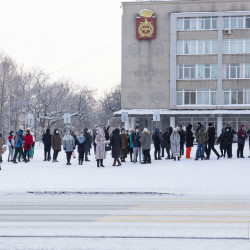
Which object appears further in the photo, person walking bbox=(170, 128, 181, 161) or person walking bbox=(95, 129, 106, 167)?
person walking bbox=(170, 128, 181, 161)

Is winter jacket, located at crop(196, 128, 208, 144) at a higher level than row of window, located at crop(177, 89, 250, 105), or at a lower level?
lower

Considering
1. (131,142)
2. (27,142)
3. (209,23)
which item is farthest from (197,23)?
(27,142)

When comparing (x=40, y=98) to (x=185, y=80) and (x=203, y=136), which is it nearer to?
(x=185, y=80)

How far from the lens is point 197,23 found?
60.5 m

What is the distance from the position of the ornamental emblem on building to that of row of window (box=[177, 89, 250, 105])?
7326 mm

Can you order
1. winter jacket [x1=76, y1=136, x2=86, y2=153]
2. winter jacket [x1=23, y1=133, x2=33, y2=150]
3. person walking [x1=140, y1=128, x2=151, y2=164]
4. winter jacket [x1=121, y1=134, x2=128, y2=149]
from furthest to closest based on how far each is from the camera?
winter jacket [x1=23, y1=133, x2=33, y2=150], winter jacket [x1=121, y1=134, x2=128, y2=149], winter jacket [x1=76, y1=136, x2=86, y2=153], person walking [x1=140, y1=128, x2=151, y2=164]

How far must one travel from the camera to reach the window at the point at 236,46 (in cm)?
6006

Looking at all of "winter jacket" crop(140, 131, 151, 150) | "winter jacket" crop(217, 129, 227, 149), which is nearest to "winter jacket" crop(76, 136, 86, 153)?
"winter jacket" crop(140, 131, 151, 150)

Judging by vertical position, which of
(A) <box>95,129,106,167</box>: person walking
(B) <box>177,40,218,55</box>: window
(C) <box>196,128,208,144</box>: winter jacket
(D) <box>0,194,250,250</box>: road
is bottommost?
(D) <box>0,194,250,250</box>: road

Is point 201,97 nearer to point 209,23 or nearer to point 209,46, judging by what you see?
point 209,46

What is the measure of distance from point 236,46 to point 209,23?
3920mm

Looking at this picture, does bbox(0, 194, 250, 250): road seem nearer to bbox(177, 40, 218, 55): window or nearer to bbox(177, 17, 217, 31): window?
bbox(177, 40, 218, 55): window

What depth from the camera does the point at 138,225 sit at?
28.1ft

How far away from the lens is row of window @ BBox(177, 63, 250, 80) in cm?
6044
